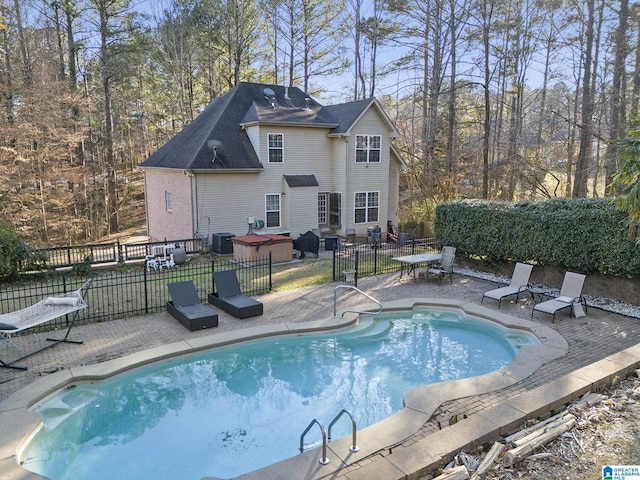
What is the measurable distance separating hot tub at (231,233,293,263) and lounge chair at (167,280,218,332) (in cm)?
564

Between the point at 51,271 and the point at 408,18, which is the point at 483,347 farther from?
the point at 408,18

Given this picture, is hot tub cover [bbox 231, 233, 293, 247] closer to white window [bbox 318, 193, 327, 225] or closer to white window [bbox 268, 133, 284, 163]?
white window [bbox 268, 133, 284, 163]

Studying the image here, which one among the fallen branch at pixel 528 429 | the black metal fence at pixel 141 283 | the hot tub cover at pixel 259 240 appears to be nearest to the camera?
the fallen branch at pixel 528 429

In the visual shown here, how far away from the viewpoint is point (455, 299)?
12656 mm

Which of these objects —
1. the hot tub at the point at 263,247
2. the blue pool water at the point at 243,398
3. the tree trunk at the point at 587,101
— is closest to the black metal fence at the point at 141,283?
the hot tub at the point at 263,247

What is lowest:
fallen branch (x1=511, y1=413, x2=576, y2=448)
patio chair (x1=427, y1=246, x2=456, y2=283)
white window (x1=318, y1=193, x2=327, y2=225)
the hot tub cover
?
fallen branch (x1=511, y1=413, x2=576, y2=448)

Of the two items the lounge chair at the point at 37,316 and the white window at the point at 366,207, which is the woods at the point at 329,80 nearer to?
the white window at the point at 366,207

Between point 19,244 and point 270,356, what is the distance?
10.4 m

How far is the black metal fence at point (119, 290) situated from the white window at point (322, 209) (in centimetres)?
771

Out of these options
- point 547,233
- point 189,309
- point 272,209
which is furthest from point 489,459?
point 272,209

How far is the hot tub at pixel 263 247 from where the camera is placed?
17.1 m

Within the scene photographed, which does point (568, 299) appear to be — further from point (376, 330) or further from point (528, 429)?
point (528, 429)

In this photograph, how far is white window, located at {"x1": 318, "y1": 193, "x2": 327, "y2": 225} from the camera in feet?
78.5

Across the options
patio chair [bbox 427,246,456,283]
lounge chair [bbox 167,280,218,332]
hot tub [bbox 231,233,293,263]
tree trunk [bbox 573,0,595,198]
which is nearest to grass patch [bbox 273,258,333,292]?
hot tub [bbox 231,233,293,263]
